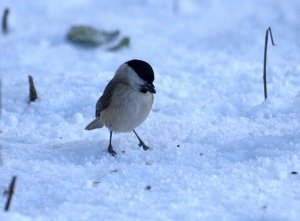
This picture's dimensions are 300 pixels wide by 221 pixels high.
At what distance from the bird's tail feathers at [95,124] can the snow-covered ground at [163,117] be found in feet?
0.39

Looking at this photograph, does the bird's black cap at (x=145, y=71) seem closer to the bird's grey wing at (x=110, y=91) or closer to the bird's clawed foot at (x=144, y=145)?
the bird's grey wing at (x=110, y=91)

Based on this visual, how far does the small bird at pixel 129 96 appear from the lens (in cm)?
464

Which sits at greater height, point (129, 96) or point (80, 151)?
point (129, 96)

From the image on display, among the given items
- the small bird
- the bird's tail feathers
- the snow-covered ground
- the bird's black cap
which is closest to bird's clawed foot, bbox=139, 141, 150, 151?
the snow-covered ground

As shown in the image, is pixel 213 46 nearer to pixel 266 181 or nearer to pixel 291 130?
pixel 291 130

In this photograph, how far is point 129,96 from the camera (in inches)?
185

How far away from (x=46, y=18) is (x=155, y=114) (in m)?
3.17

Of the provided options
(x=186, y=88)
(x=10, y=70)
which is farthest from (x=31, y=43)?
(x=186, y=88)

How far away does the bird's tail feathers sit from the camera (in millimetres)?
5138

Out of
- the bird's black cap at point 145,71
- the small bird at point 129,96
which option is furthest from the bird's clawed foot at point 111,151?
the bird's black cap at point 145,71

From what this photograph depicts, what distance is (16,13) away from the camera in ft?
27.5

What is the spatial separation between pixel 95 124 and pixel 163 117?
32.0 inches

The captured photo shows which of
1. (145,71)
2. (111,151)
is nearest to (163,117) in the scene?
(111,151)

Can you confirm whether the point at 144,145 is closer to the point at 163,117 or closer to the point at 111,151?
the point at 111,151
